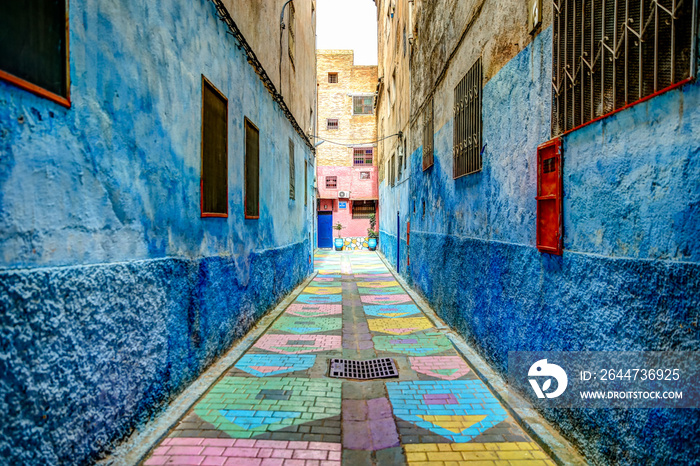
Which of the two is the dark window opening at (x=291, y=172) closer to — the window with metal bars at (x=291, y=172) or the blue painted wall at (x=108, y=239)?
the window with metal bars at (x=291, y=172)

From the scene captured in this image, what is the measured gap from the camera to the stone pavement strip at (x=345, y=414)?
3.13m

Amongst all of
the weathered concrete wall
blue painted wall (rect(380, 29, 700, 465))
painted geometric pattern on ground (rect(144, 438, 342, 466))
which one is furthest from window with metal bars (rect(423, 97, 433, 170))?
painted geometric pattern on ground (rect(144, 438, 342, 466))

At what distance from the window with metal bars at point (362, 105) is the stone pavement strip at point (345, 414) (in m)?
25.7

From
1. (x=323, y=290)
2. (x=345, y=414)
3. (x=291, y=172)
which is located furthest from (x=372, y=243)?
(x=345, y=414)

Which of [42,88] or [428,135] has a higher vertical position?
[428,135]

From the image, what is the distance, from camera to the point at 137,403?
10.7ft

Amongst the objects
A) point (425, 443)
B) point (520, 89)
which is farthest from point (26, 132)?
point (520, 89)

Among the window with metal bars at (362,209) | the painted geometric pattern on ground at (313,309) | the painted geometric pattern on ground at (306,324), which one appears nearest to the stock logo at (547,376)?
the painted geometric pattern on ground at (306,324)

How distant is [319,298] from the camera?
9875 mm

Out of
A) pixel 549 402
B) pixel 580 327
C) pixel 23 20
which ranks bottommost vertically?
pixel 549 402

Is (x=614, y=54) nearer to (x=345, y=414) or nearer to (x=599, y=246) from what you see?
(x=599, y=246)

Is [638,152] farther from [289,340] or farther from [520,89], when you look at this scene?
[289,340]

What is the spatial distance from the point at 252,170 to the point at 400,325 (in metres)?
3.76

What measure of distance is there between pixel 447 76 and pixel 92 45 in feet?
19.4
